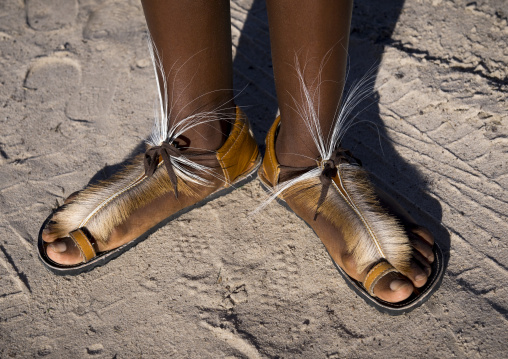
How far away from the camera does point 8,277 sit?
190 cm

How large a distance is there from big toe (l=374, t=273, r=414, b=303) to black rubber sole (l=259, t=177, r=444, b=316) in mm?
28

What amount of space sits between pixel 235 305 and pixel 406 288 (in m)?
0.62

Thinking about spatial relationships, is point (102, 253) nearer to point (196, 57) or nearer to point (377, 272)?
point (196, 57)

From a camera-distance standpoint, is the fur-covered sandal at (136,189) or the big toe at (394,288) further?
the fur-covered sandal at (136,189)

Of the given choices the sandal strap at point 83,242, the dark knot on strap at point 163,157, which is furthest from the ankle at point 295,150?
the sandal strap at point 83,242

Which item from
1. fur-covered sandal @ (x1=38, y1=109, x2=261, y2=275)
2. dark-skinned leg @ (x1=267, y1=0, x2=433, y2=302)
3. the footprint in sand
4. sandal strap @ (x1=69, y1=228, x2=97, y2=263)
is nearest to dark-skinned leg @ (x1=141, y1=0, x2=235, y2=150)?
fur-covered sandal @ (x1=38, y1=109, x2=261, y2=275)

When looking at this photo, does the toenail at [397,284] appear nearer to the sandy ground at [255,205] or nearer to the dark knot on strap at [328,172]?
the sandy ground at [255,205]

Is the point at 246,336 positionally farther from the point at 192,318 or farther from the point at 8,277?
the point at 8,277

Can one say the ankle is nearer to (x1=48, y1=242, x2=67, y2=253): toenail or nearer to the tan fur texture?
the tan fur texture

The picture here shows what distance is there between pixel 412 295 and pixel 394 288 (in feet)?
0.33

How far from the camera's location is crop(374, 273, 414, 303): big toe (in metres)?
1.59

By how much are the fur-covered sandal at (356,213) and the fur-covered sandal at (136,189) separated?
0.60 feet

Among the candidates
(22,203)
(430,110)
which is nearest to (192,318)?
(22,203)

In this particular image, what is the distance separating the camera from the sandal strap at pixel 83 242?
1.78m
